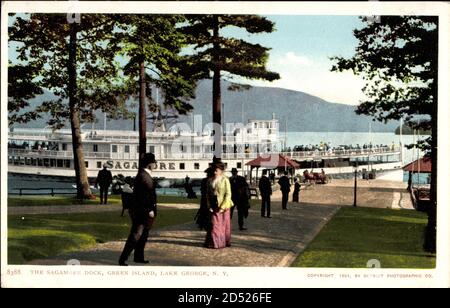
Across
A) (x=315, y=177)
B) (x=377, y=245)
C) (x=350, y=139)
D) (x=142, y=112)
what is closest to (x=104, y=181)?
(x=142, y=112)

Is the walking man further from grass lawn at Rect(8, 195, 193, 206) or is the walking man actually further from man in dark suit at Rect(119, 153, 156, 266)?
man in dark suit at Rect(119, 153, 156, 266)

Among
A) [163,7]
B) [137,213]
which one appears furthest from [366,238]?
[163,7]

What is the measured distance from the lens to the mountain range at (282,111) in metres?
14.7

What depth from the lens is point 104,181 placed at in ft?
59.0

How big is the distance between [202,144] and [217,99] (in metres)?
1.25

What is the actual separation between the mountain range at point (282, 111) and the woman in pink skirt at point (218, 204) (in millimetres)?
1803

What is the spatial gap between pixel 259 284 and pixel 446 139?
5.04 metres

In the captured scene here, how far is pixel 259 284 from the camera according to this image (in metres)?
12.7

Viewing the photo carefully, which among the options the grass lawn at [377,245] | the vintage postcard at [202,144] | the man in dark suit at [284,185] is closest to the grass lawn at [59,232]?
the vintage postcard at [202,144]

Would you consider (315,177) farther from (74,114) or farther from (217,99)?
(74,114)

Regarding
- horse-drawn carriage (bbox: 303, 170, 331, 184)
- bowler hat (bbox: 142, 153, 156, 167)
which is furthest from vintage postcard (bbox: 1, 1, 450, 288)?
horse-drawn carriage (bbox: 303, 170, 331, 184)

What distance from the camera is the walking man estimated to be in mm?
17781

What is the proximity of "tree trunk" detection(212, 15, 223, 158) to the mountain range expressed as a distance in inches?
5.2

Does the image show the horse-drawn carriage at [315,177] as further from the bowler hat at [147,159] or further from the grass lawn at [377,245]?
the bowler hat at [147,159]
